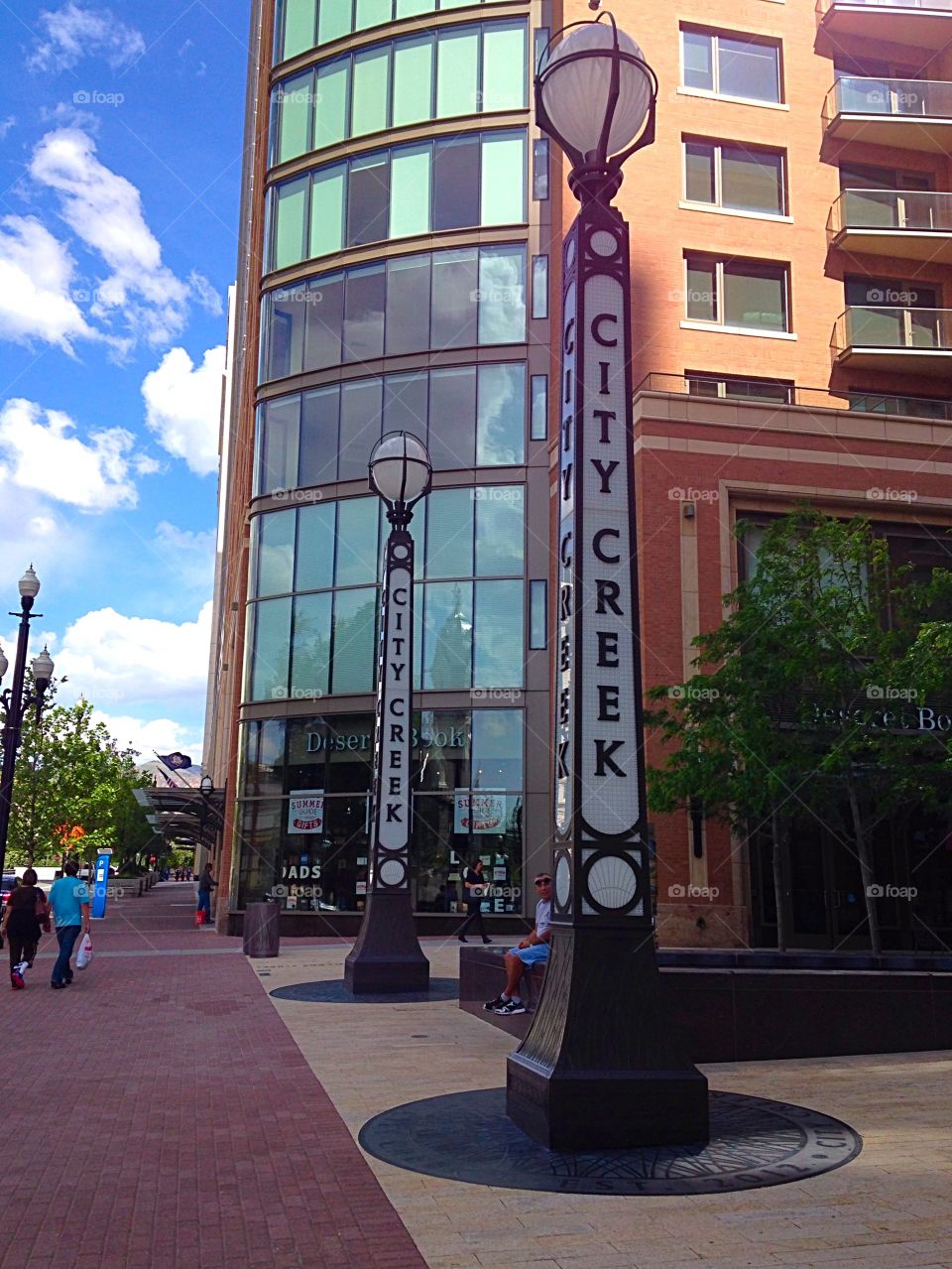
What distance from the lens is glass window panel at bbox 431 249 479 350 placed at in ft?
94.3

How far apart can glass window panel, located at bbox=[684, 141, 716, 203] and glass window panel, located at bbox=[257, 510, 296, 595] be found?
41.6 feet

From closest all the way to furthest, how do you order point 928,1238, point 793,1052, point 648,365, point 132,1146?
1. point 928,1238
2. point 132,1146
3. point 793,1052
4. point 648,365

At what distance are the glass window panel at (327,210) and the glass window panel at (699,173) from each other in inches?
356

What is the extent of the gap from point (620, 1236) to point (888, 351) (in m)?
25.2

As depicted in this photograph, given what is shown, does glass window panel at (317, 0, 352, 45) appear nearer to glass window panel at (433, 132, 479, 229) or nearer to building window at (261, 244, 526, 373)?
glass window panel at (433, 132, 479, 229)

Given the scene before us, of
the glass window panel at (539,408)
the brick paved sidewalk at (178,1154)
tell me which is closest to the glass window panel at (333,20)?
the glass window panel at (539,408)

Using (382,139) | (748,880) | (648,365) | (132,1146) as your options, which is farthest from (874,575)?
(382,139)

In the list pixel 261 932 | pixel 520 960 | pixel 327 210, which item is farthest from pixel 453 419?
pixel 520 960

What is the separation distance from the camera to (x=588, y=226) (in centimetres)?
762

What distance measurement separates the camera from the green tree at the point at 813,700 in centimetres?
1602

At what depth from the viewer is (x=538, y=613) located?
27.2 meters

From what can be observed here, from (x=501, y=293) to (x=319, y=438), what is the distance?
19.4 ft

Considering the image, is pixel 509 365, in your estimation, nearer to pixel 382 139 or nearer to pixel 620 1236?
pixel 382 139

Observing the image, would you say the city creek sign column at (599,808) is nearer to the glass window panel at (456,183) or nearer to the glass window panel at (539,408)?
the glass window panel at (539,408)
